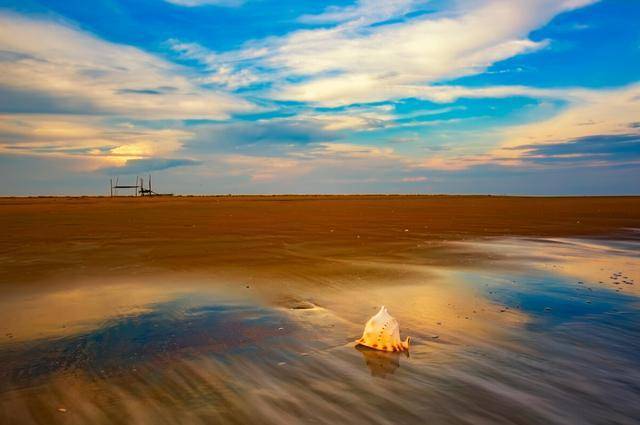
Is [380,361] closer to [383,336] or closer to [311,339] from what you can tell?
[383,336]

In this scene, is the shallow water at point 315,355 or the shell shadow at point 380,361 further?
the shell shadow at point 380,361

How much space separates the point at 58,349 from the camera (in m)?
5.72

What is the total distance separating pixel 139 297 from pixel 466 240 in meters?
13.6

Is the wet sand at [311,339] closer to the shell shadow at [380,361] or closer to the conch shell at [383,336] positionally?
the shell shadow at [380,361]

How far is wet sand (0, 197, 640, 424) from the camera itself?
4.18 meters

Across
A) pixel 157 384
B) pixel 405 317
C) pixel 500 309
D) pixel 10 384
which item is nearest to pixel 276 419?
pixel 157 384

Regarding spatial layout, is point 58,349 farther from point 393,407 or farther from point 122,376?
point 393,407

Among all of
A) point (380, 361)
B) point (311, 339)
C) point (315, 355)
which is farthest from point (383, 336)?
point (311, 339)

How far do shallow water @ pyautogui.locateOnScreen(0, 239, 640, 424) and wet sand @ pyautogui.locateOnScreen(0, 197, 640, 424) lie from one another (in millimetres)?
24

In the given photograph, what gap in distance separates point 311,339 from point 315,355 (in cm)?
62

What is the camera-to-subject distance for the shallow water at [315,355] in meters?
4.12

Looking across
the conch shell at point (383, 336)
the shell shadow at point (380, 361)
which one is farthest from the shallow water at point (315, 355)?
the conch shell at point (383, 336)

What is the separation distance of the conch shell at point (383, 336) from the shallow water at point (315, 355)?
0.14 m

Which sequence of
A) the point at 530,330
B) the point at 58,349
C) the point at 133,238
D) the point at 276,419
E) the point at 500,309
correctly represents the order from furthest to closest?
the point at 133,238 → the point at 500,309 → the point at 530,330 → the point at 58,349 → the point at 276,419
